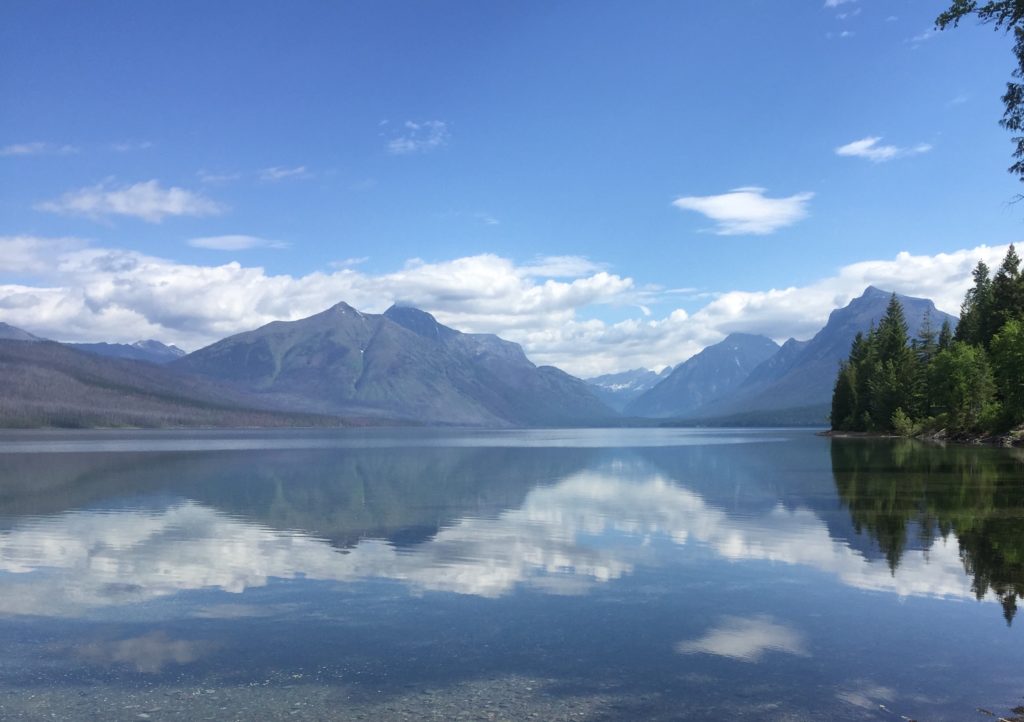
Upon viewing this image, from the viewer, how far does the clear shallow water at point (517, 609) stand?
14.3 m

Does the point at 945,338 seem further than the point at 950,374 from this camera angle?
Yes

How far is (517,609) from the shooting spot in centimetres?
2136

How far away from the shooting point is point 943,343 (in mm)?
161500

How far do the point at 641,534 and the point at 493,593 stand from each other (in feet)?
45.3

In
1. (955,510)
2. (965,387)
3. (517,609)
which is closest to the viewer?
(517,609)

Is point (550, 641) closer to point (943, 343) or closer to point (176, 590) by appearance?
point (176, 590)

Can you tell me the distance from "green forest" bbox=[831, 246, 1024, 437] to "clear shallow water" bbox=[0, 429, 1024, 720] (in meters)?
73.2

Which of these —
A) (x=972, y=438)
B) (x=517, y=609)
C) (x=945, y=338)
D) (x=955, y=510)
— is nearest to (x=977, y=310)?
(x=945, y=338)

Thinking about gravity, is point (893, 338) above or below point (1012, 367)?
above

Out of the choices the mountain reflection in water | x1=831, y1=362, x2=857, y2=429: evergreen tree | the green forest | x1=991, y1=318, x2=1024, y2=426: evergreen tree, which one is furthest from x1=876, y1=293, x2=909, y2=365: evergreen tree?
the mountain reflection in water

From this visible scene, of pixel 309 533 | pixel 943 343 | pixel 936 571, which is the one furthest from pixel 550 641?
pixel 943 343

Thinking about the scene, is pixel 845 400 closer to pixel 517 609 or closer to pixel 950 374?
pixel 950 374

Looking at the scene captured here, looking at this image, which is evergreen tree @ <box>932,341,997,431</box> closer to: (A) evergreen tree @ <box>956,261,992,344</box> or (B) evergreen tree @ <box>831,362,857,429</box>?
(A) evergreen tree @ <box>956,261,992,344</box>

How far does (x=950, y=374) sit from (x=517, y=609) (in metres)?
128
